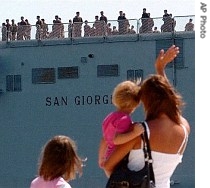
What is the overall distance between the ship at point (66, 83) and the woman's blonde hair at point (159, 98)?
2757 centimetres

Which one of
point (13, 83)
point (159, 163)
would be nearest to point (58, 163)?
point (159, 163)

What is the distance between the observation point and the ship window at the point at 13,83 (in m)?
35.2

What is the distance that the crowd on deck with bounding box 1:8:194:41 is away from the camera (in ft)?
110

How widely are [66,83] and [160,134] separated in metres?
29.3

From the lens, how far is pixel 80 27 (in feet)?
113

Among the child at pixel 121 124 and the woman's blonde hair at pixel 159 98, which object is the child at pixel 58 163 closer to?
the child at pixel 121 124

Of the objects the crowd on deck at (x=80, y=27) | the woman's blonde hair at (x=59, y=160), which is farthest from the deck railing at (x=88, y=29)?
the woman's blonde hair at (x=59, y=160)

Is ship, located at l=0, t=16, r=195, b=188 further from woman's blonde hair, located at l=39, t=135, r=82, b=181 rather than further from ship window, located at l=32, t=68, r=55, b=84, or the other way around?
woman's blonde hair, located at l=39, t=135, r=82, b=181

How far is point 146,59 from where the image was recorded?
3425cm

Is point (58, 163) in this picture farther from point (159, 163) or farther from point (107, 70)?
point (107, 70)

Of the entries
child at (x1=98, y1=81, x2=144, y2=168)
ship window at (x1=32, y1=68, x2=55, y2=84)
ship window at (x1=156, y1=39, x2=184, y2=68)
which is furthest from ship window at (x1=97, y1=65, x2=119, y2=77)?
child at (x1=98, y1=81, x2=144, y2=168)

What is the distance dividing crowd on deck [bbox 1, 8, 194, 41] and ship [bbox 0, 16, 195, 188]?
0.22 metres
